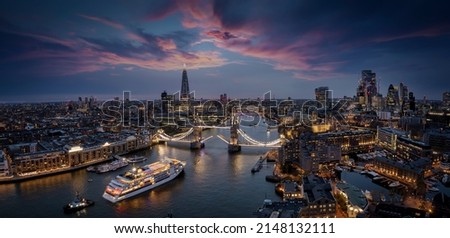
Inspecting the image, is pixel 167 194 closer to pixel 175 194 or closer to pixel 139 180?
pixel 175 194

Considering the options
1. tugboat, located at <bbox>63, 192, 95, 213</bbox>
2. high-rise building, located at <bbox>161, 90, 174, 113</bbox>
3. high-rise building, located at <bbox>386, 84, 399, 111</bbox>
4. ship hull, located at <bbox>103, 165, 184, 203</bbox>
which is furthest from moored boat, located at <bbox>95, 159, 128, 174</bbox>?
high-rise building, located at <bbox>386, 84, 399, 111</bbox>

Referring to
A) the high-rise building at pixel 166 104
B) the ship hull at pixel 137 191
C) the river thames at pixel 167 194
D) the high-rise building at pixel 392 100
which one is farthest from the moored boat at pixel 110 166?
the high-rise building at pixel 392 100

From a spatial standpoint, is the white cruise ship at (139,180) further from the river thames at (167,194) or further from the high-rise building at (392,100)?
the high-rise building at (392,100)

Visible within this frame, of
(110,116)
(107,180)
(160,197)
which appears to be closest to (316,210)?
(160,197)

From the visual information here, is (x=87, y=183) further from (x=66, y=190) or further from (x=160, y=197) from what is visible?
(x=160, y=197)

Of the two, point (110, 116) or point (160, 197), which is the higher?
point (110, 116)

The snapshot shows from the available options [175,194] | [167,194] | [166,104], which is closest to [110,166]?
Answer: [167,194]
